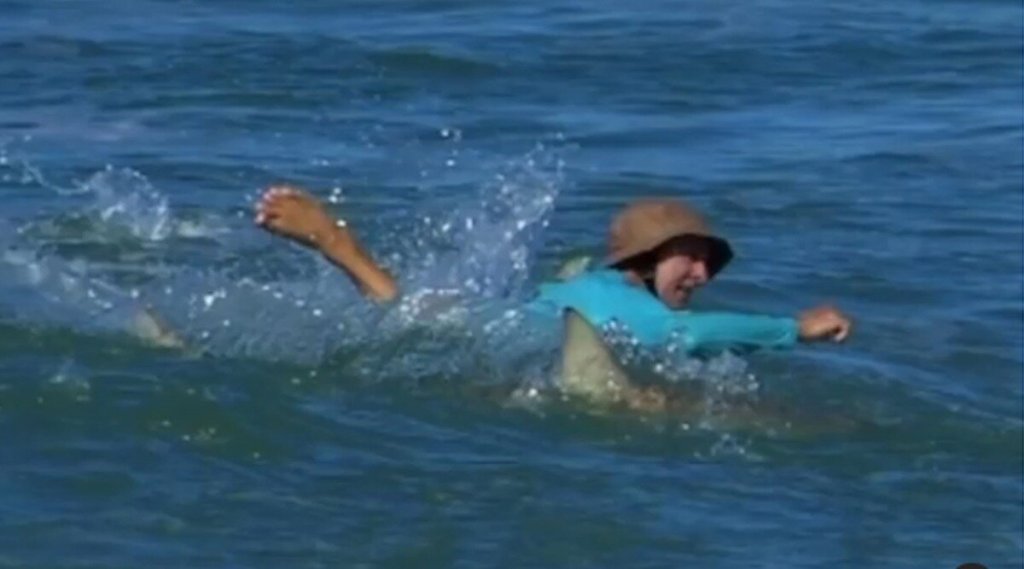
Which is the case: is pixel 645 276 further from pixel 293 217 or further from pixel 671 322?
pixel 293 217

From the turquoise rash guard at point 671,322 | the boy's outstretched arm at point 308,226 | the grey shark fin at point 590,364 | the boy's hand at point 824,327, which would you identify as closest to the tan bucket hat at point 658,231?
the turquoise rash guard at point 671,322

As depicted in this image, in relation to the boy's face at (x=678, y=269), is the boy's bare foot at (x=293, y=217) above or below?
above

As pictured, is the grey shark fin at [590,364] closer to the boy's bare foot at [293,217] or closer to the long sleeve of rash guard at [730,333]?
the long sleeve of rash guard at [730,333]

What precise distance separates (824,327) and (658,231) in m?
0.67

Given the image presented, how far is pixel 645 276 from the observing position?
11727mm

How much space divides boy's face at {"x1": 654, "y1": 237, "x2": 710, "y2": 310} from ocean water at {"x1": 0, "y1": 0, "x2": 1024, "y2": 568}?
0.83 ft

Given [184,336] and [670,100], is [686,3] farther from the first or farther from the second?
[184,336]

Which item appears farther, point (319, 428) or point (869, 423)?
point (869, 423)

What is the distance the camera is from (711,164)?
52.8 ft

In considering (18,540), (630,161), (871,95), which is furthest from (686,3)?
(18,540)

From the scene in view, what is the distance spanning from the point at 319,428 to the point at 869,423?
1910 millimetres

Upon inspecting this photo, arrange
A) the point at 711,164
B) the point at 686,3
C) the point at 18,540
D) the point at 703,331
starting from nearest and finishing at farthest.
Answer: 1. the point at 18,540
2. the point at 703,331
3. the point at 711,164
4. the point at 686,3

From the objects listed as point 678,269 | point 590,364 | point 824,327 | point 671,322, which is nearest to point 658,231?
point 678,269

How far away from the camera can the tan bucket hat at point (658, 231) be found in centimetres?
1155
